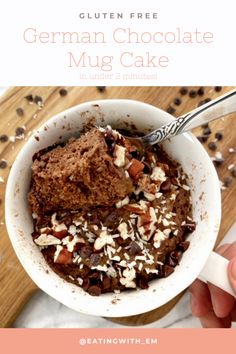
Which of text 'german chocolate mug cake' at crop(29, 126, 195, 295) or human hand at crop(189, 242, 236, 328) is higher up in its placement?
text 'german chocolate mug cake' at crop(29, 126, 195, 295)

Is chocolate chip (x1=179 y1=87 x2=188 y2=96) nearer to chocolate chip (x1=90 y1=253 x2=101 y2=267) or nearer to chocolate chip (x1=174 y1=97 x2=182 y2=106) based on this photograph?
chocolate chip (x1=174 y1=97 x2=182 y2=106)

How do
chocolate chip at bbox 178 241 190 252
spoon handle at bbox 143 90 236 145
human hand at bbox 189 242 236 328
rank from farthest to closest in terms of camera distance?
human hand at bbox 189 242 236 328 → chocolate chip at bbox 178 241 190 252 → spoon handle at bbox 143 90 236 145

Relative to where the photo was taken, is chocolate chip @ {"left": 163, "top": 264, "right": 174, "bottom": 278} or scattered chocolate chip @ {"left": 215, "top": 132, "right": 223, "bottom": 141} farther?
scattered chocolate chip @ {"left": 215, "top": 132, "right": 223, "bottom": 141}

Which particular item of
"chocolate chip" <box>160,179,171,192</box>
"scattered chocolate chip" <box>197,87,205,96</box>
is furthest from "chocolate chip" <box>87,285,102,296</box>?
"scattered chocolate chip" <box>197,87,205,96</box>

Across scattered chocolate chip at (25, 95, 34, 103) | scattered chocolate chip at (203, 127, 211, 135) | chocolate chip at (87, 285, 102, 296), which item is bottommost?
chocolate chip at (87, 285, 102, 296)

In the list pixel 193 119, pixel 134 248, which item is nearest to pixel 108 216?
pixel 134 248
